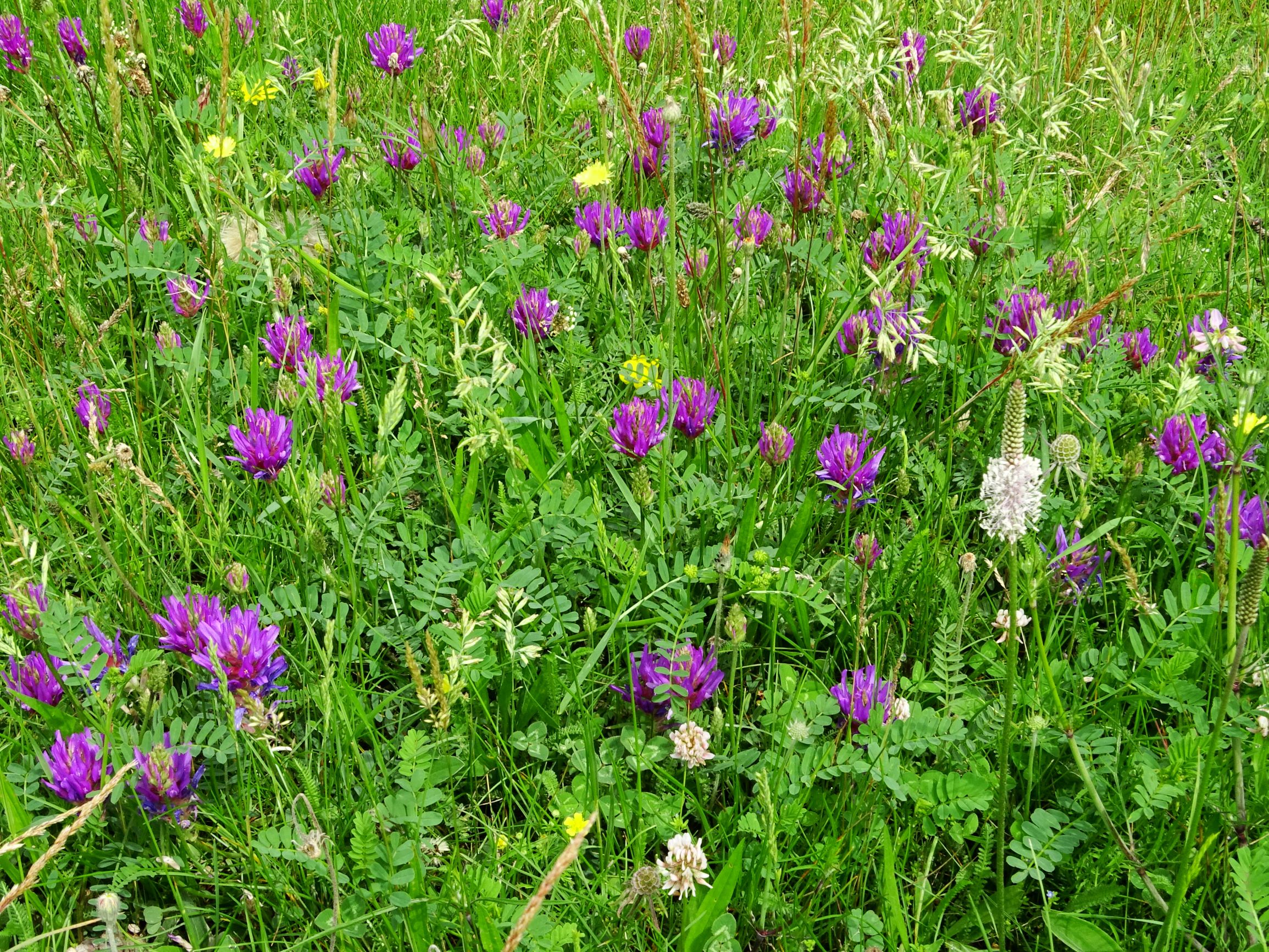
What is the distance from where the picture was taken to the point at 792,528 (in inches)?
76.4

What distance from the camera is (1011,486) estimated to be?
1.07 metres

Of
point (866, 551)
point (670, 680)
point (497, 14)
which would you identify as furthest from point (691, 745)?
point (497, 14)

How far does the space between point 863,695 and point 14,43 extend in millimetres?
3188

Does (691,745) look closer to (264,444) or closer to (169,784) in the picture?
(169,784)

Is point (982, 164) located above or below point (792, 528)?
above

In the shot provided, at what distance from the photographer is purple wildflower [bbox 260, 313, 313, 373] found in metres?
2.15

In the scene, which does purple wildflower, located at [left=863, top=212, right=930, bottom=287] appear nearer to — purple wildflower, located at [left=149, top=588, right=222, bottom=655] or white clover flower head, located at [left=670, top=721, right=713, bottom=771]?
white clover flower head, located at [left=670, top=721, right=713, bottom=771]

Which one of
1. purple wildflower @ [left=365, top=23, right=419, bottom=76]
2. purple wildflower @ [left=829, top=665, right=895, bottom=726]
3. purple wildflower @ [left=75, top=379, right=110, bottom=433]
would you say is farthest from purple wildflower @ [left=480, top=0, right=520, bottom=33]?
purple wildflower @ [left=829, top=665, right=895, bottom=726]

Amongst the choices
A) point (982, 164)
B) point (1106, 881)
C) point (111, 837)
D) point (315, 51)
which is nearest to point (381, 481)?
point (111, 837)

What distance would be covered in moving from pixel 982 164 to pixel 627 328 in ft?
3.67

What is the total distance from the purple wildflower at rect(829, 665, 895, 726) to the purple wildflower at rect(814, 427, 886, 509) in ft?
1.30

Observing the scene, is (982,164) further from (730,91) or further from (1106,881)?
(1106,881)

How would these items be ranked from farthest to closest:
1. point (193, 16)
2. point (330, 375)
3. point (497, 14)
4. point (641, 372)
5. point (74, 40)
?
1. point (497, 14)
2. point (193, 16)
3. point (74, 40)
4. point (641, 372)
5. point (330, 375)

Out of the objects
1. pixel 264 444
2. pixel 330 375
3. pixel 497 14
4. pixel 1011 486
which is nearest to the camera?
pixel 1011 486
